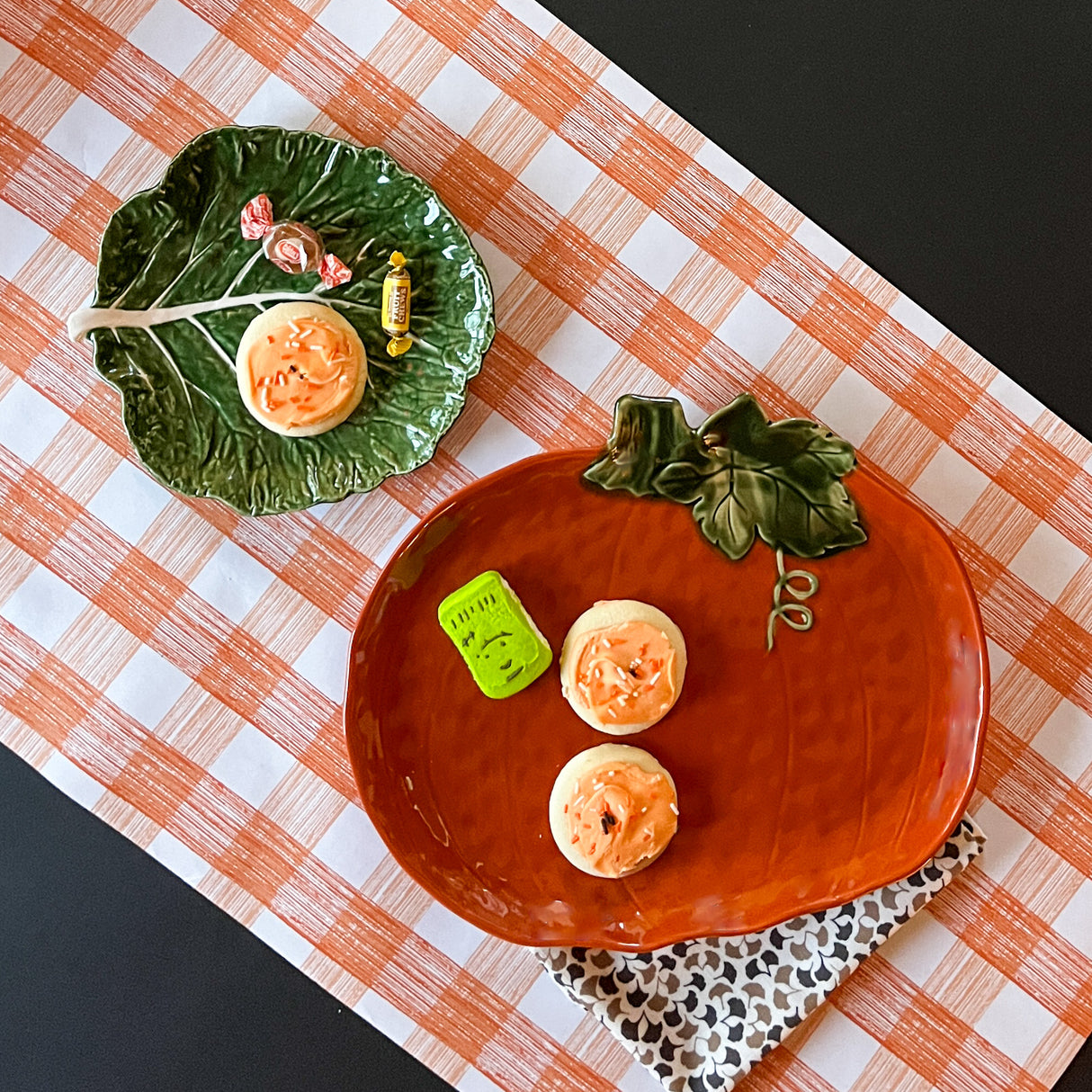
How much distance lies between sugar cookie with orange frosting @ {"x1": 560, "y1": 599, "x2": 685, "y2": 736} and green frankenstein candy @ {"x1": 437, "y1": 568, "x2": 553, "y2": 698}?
0.04 m

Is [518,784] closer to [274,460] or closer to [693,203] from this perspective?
[274,460]

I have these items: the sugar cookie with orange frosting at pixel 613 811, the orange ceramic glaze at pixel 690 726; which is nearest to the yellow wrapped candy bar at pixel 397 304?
the orange ceramic glaze at pixel 690 726

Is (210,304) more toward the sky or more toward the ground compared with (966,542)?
more toward the ground

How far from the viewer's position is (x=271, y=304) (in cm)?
94

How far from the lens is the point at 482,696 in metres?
0.93

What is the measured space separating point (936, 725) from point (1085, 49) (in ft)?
Answer: 2.34

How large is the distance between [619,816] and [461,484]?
358mm

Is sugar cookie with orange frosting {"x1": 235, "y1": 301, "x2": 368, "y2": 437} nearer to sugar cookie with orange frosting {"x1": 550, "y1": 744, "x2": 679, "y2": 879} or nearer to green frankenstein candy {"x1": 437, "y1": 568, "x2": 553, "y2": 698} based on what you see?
green frankenstein candy {"x1": 437, "y1": 568, "x2": 553, "y2": 698}

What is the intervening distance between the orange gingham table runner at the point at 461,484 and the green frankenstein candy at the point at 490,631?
0.13 m

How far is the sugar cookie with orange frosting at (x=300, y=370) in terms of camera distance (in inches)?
35.0

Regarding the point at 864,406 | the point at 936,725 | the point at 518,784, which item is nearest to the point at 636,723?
the point at 518,784

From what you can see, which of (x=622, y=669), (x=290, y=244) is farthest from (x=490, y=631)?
(x=290, y=244)

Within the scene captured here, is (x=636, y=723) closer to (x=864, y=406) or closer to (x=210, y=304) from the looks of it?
(x=864, y=406)

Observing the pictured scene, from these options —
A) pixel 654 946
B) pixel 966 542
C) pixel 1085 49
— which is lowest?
pixel 654 946
